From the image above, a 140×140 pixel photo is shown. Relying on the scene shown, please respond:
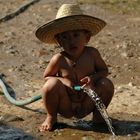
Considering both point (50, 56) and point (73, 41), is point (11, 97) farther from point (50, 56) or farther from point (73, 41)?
point (50, 56)

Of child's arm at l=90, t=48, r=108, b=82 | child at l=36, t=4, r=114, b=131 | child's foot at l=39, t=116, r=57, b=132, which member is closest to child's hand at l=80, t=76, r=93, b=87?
child at l=36, t=4, r=114, b=131

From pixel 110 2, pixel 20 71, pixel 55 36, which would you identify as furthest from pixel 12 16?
pixel 55 36

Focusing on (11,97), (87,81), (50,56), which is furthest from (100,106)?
(50,56)

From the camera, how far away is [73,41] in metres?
5.18

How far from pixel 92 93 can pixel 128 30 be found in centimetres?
448

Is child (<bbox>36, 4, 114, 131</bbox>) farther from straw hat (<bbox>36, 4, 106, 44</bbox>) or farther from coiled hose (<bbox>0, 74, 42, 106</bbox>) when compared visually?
coiled hose (<bbox>0, 74, 42, 106</bbox>)

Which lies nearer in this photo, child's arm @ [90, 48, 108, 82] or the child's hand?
the child's hand

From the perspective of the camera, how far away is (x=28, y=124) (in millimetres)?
5457

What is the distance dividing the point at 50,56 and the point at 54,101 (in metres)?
2.87

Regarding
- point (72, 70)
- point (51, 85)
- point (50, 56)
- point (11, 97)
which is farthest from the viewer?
point (50, 56)

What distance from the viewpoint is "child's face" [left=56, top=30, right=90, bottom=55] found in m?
5.18

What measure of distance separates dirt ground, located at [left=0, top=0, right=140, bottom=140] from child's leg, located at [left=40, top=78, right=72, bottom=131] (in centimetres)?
11

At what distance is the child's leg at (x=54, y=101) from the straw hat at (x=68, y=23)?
44cm

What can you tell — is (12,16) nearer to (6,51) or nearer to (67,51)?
(6,51)
